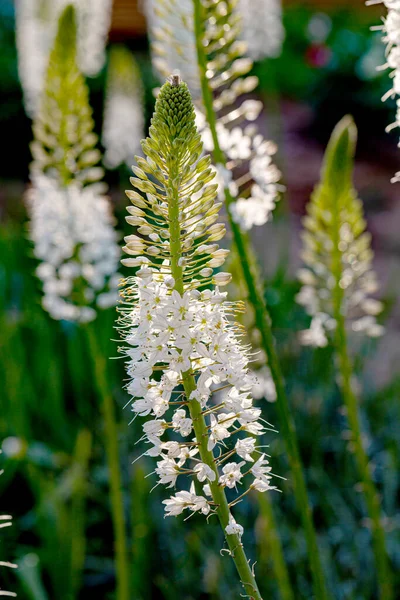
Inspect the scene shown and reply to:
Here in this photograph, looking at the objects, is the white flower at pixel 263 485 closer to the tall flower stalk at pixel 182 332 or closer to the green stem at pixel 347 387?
the tall flower stalk at pixel 182 332

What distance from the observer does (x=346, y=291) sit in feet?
10.1

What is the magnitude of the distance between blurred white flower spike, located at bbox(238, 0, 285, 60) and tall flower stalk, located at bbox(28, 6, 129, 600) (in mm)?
4325

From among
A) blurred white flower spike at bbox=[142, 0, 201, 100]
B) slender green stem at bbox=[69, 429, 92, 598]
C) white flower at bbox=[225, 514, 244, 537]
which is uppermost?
blurred white flower spike at bbox=[142, 0, 201, 100]

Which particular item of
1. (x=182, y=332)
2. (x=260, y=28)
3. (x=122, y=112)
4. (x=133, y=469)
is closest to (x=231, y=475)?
(x=182, y=332)

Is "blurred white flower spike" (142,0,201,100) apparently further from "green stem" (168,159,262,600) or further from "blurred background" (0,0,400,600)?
"blurred background" (0,0,400,600)

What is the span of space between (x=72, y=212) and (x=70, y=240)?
133 millimetres

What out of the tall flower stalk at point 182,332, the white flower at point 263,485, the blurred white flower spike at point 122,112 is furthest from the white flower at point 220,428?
the blurred white flower spike at point 122,112

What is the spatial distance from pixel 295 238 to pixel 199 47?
9044 mm

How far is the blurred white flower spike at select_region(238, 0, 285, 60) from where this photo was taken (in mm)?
7187

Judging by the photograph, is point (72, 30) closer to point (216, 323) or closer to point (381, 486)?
point (216, 323)

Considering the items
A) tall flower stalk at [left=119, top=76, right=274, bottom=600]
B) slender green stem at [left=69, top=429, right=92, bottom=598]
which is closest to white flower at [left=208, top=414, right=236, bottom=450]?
tall flower stalk at [left=119, top=76, right=274, bottom=600]

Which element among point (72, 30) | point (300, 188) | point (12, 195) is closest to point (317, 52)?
point (300, 188)

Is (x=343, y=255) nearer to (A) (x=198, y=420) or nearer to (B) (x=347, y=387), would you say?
(B) (x=347, y=387)

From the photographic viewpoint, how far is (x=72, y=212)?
3.33 m
